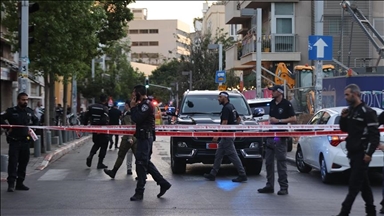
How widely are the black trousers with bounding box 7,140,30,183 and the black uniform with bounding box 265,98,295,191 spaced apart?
4.62m

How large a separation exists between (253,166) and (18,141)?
5554 mm

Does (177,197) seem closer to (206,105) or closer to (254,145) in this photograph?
(254,145)

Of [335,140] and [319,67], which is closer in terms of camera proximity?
[335,140]

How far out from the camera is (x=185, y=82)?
49.7 metres

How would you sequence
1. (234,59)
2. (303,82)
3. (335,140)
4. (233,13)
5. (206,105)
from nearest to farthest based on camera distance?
(335,140) < (206,105) < (303,82) < (234,59) < (233,13)

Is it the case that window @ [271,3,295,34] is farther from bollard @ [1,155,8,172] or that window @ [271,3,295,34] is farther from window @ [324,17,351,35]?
bollard @ [1,155,8,172]

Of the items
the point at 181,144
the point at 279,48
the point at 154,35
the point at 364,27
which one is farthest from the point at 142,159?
the point at 154,35

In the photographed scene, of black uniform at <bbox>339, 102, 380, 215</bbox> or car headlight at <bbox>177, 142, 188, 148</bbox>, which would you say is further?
car headlight at <bbox>177, 142, 188, 148</bbox>

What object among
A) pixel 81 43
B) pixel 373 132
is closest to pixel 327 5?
pixel 81 43

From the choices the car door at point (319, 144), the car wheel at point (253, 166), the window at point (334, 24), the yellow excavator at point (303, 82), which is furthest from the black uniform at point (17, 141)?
the window at point (334, 24)

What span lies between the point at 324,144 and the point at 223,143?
81.5 inches

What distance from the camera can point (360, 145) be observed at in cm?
820

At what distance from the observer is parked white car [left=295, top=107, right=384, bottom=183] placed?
38.4ft

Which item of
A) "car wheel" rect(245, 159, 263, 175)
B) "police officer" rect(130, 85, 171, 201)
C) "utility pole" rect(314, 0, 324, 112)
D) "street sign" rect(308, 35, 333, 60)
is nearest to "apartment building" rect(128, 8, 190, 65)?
"utility pole" rect(314, 0, 324, 112)
